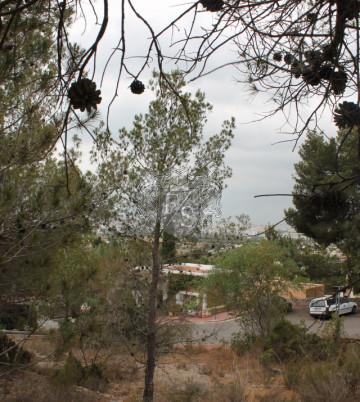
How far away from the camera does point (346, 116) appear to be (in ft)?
3.47

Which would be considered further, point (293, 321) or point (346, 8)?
point (293, 321)

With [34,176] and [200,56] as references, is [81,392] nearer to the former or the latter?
[34,176]

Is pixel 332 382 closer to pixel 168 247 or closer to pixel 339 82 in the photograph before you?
pixel 168 247

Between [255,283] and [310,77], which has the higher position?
[310,77]

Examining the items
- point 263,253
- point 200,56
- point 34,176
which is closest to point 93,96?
point 200,56

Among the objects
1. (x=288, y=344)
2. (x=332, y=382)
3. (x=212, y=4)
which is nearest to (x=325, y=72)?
(x=212, y=4)

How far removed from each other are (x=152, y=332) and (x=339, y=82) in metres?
6.23

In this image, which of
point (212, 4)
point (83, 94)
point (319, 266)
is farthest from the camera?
point (319, 266)

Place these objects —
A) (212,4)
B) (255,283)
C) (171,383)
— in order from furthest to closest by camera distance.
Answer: (255,283) < (171,383) < (212,4)

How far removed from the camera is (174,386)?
25.5 feet

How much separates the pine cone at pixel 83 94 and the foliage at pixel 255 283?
11308 mm

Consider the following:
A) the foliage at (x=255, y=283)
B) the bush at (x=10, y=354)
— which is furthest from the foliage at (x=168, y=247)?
the foliage at (x=255, y=283)

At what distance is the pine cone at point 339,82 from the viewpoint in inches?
48.1

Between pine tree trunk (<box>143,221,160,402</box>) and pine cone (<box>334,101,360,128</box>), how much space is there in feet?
19.7
